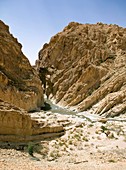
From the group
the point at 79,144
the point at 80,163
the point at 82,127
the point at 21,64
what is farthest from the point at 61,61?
the point at 80,163

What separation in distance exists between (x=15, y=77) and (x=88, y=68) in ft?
68.3

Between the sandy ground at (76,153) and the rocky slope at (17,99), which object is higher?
the rocky slope at (17,99)

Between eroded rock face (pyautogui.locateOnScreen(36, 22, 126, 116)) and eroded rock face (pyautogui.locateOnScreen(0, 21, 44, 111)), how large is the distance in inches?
453

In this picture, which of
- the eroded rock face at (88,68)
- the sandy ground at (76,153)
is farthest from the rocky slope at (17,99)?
the eroded rock face at (88,68)

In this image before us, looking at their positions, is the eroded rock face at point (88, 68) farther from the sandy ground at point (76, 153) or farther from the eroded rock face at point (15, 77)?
the sandy ground at point (76, 153)

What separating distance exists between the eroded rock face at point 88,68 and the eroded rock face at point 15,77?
11.5 m

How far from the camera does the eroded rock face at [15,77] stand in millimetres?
38000

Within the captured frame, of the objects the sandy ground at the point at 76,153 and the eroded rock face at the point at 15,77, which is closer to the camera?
the sandy ground at the point at 76,153

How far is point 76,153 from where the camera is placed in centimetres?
1919

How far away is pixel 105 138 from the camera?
77.0ft

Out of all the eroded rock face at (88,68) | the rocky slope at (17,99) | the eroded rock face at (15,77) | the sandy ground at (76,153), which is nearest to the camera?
the sandy ground at (76,153)

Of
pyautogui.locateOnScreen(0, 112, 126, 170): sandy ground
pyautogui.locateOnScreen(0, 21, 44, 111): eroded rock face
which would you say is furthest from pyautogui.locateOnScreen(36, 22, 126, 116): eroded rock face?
pyautogui.locateOnScreen(0, 112, 126, 170): sandy ground

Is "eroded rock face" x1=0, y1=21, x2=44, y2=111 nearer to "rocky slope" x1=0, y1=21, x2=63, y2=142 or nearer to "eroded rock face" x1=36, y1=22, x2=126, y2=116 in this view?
"rocky slope" x1=0, y1=21, x2=63, y2=142

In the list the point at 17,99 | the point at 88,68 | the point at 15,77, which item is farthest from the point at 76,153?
the point at 88,68
